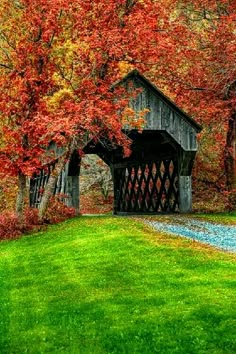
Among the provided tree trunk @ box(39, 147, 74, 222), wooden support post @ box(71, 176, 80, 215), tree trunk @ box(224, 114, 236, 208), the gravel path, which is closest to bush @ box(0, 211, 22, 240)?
tree trunk @ box(39, 147, 74, 222)

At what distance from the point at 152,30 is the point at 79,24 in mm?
3896

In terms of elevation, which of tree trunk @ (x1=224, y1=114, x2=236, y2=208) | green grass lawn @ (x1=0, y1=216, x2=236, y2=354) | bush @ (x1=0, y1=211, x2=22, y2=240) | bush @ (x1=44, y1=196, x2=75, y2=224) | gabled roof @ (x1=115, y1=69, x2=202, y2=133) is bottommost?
green grass lawn @ (x1=0, y1=216, x2=236, y2=354)

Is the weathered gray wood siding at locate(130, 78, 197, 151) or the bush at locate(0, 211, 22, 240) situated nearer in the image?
the bush at locate(0, 211, 22, 240)

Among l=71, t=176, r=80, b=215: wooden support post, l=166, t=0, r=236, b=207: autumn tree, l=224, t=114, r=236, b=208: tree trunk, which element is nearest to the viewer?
l=71, t=176, r=80, b=215: wooden support post

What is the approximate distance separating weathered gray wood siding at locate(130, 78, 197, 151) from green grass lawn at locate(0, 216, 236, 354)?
9.95m

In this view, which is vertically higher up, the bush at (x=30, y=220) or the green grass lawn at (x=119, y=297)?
the bush at (x=30, y=220)

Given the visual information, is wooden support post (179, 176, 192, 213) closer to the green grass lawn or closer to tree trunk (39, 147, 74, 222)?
tree trunk (39, 147, 74, 222)

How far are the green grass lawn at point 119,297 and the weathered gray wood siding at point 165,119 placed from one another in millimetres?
9951

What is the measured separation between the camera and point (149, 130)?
2833 centimetres

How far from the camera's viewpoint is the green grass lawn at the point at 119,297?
9234 millimetres

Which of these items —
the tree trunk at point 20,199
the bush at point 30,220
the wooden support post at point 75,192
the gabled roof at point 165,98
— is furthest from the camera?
the wooden support post at point 75,192

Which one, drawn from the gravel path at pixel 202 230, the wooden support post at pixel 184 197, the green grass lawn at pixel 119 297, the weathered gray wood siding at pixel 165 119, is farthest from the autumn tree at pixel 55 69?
the green grass lawn at pixel 119 297

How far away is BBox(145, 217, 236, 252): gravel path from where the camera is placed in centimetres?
1844

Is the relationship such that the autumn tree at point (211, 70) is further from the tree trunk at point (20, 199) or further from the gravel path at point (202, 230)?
the tree trunk at point (20, 199)
